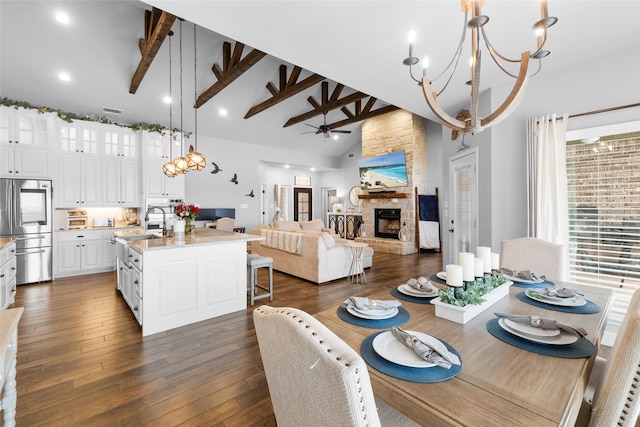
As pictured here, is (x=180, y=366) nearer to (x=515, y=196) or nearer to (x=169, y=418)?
(x=169, y=418)

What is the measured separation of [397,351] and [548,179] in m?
3.09

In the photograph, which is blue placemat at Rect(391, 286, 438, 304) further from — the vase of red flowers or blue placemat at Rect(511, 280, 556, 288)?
the vase of red flowers

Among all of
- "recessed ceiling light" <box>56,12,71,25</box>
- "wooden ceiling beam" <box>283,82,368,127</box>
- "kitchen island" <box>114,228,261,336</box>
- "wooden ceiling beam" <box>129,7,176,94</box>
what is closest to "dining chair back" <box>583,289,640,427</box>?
"kitchen island" <box>114,228,261,336</box>

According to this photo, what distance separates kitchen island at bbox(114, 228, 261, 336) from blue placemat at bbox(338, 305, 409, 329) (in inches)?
83.9

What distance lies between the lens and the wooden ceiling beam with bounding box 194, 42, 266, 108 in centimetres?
425

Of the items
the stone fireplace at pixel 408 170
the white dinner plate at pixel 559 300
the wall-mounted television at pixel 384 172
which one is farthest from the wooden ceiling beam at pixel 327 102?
the white dinner plate at pixel 559 300

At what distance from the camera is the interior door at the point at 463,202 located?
3850mm

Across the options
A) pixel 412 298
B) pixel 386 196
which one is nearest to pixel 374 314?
pixel 412 298

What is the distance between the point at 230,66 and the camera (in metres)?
4.75

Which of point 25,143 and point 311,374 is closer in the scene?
point 311,374

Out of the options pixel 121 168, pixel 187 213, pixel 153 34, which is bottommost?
pixel 187 213

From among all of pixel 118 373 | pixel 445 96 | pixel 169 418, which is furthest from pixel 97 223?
pixel 445 96

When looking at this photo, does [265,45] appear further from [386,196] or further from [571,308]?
[386,196]

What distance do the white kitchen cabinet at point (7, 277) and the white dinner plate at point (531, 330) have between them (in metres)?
4.44
